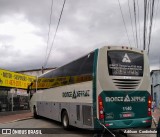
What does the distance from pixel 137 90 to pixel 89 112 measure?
209 cm

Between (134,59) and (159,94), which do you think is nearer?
(134,59)

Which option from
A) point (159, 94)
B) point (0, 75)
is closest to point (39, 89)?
point (0, 75)

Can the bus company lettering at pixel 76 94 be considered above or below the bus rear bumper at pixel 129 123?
above

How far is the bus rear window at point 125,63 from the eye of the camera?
38.1 feet

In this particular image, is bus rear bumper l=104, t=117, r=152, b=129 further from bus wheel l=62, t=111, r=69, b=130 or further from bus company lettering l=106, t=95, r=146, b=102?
bus wheel l=62, t=111, r=69, b=130

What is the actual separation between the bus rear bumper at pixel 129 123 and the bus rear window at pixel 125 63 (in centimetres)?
179

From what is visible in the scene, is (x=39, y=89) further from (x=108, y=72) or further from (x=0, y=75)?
(x=108, y=72)

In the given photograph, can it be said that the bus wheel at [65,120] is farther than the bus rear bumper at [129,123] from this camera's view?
Yes

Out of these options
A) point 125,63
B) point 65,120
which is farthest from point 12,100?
point 125,63

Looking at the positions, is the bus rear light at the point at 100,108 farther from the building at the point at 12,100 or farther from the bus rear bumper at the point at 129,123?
the building at the point at 12,100

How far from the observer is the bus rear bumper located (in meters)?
11.1

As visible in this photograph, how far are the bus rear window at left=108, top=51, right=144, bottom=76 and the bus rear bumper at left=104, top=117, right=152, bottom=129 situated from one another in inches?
70.6

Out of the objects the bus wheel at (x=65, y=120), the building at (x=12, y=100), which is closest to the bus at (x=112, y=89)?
the bus wheel at (x=65, y=120)

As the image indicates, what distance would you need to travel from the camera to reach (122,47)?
1192 centimetres
